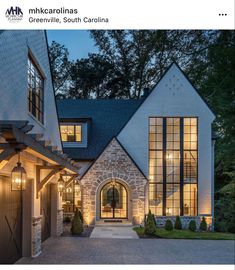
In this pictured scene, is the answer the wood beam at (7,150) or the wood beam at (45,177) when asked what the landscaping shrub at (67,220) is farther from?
the wood beam at (7,150)

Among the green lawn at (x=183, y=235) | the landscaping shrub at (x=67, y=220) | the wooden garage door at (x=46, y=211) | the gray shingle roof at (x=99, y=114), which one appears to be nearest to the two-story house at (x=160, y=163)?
the landscaping shrub at (x=67, y=220)

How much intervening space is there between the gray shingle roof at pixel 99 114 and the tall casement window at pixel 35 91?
21.9 feet

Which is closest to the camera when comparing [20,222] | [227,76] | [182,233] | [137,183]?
[20,222]

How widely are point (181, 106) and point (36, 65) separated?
24.1ft

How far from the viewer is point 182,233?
1175 centimetres

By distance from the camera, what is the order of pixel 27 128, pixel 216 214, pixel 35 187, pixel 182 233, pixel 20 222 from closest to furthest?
pixel 27 128
pixel 20 222
pixel 35 187
pixel 182 233
pixel 216 214

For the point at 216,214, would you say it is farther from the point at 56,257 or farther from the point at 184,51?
the point at 56,257

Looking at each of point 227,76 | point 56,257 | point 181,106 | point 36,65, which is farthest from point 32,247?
point 181,106

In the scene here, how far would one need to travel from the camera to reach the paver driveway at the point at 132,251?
7.50 m

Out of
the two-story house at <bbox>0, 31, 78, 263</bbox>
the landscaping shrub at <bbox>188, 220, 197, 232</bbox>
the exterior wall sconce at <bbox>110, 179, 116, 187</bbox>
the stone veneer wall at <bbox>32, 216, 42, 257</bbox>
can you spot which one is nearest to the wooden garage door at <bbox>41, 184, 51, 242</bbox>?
the two-story house at <bbox>0, 31, 78, 263</bbox>

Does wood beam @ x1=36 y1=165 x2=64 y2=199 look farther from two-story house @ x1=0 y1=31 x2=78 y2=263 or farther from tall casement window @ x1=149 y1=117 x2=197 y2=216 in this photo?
tall casement window @ x1=149 y1=117 x2=197 y2=216

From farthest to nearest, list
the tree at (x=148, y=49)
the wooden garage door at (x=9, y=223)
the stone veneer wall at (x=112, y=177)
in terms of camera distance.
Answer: the stone veneer wall at (x=112, y=177)
the tree at (x=148, y=49)
the wooden garage door at (x=9, y=223)

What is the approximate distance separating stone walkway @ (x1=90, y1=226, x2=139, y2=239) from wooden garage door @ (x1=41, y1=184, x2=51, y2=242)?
1365mm
